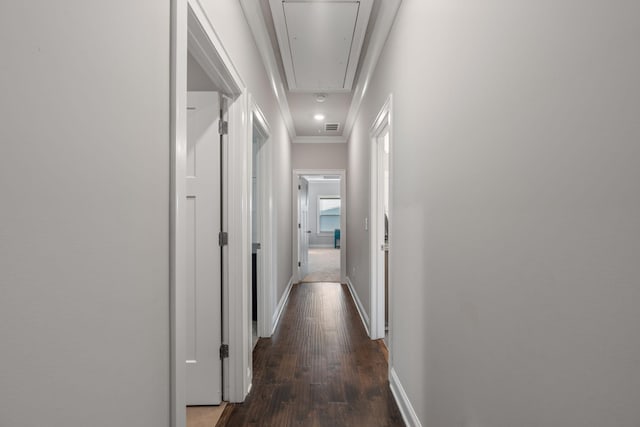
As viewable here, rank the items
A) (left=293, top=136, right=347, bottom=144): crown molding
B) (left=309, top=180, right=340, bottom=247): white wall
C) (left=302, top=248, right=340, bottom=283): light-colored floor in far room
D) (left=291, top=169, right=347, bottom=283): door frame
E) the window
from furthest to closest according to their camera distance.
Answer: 1. the window
2. (left=309, top=180, right=340, bottom=247): white wall
3. (left=302, top=248, right=340, bottom=283): light-colored floor in far room
4. (left=293, top=136, right=347, bottom=144): crown molding
5. (left=291, top=169, right=347, bottom=283): door frame

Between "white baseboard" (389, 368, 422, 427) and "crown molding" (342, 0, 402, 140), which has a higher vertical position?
"crown molding" (342, 0, 402, 140)

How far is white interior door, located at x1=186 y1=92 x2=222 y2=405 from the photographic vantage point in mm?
2039

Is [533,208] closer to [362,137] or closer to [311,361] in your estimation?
[311,361]

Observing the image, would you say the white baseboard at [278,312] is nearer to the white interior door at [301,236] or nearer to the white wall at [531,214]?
the white interior door at [301,236]

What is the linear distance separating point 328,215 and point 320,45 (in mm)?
9998

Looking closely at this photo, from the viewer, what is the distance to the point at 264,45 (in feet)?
8.36

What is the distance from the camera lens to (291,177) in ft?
18.1

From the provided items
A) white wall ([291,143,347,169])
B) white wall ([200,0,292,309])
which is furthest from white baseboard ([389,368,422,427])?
white wall ([291,143,347,169])

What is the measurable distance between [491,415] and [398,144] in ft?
5.02

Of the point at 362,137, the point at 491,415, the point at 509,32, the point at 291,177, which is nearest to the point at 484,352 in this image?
the point at 491,415

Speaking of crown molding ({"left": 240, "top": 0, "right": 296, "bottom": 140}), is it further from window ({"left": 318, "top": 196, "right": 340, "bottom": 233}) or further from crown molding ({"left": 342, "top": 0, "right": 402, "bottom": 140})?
window ({"left": 318, "top": 196, "right": 340, "bottom": 233})

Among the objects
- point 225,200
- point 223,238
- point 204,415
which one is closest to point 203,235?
point 223,238

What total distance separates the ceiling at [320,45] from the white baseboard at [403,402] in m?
2.32

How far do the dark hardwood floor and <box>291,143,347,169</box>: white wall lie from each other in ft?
9.00
